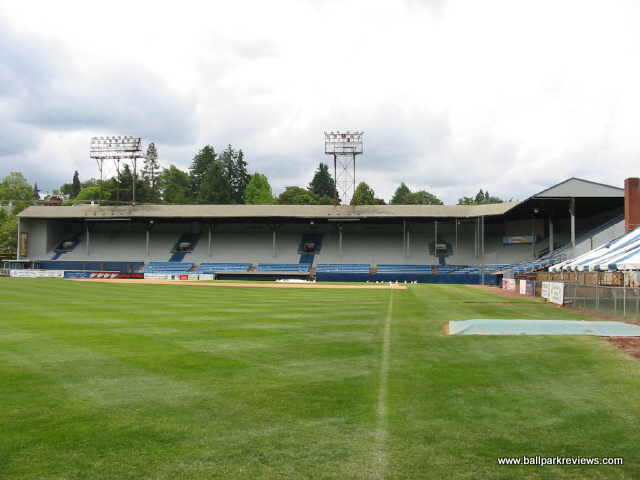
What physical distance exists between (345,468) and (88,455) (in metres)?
2.53

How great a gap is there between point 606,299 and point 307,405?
16915mm

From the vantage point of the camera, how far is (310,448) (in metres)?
5.45

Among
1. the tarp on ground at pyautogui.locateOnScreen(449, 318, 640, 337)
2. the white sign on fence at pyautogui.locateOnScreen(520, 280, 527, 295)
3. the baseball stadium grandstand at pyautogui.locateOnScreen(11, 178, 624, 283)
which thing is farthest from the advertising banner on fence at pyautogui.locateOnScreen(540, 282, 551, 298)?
the baseball stadium grandstand at pyautogui.locateOnScreen(11, 178, 624, 283)

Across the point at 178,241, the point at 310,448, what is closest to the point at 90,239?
the point at 178,241

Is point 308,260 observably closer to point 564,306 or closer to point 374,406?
point 564,306

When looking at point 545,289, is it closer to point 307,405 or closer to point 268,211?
point 307,405

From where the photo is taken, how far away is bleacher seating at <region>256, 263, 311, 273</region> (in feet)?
211

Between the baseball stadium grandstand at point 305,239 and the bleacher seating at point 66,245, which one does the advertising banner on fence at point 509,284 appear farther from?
the bleacher seating at point 66,245

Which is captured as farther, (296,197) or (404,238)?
(296,197)

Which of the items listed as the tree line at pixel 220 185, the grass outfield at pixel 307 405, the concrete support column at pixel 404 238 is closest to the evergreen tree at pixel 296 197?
the tree line at pixel 220 185

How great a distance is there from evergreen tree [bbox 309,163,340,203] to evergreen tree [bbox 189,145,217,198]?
3027 cm

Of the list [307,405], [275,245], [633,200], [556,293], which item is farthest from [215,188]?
[307,405]

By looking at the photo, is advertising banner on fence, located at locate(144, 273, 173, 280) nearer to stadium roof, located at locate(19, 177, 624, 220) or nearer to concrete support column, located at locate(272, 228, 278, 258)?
stadium roof, located at locate(19, 177, 624, 220)

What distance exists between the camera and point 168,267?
6750 centimetres
